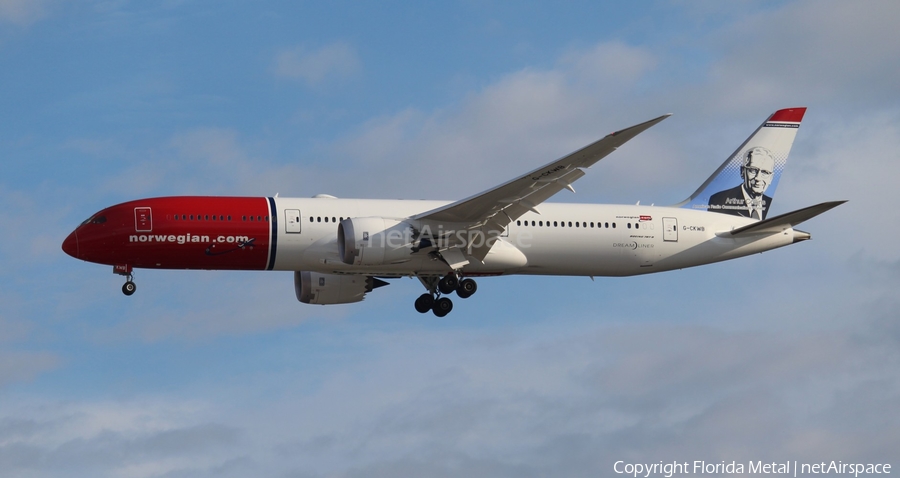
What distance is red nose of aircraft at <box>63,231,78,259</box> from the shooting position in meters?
46.5

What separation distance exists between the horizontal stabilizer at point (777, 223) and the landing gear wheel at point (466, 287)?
9.81 metres

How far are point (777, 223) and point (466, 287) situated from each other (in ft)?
39.3

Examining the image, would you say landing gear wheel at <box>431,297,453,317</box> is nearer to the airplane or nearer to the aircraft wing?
the airplane

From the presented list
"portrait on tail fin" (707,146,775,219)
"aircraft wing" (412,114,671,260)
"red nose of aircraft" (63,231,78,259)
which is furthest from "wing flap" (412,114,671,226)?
"red nose of aircraft" (63,231,78,259)

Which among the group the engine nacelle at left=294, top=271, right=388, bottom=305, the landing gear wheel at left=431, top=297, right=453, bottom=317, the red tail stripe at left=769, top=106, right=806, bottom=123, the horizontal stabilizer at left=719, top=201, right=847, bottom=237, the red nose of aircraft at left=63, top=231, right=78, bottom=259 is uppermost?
the red tail stripe at left=769, top=106, right=806, bottom=123

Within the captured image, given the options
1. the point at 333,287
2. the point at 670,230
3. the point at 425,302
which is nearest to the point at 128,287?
the point at 333,287

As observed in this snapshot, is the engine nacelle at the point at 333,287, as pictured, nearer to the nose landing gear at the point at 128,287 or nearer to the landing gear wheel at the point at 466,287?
the landing gear wheel at the point at 466,287

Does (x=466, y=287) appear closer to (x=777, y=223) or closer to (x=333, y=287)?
(x=333, y=287)

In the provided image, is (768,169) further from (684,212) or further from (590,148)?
(590,148)

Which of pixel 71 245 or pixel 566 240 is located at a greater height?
pixel 71 245

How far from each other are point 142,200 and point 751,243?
2268cm

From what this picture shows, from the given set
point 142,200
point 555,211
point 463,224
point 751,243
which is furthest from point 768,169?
point 142,200

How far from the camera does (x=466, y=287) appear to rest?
4872 centimetres

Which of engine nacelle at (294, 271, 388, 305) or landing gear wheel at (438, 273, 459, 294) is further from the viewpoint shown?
engine nacelle at (294, 271, 388, 305)
